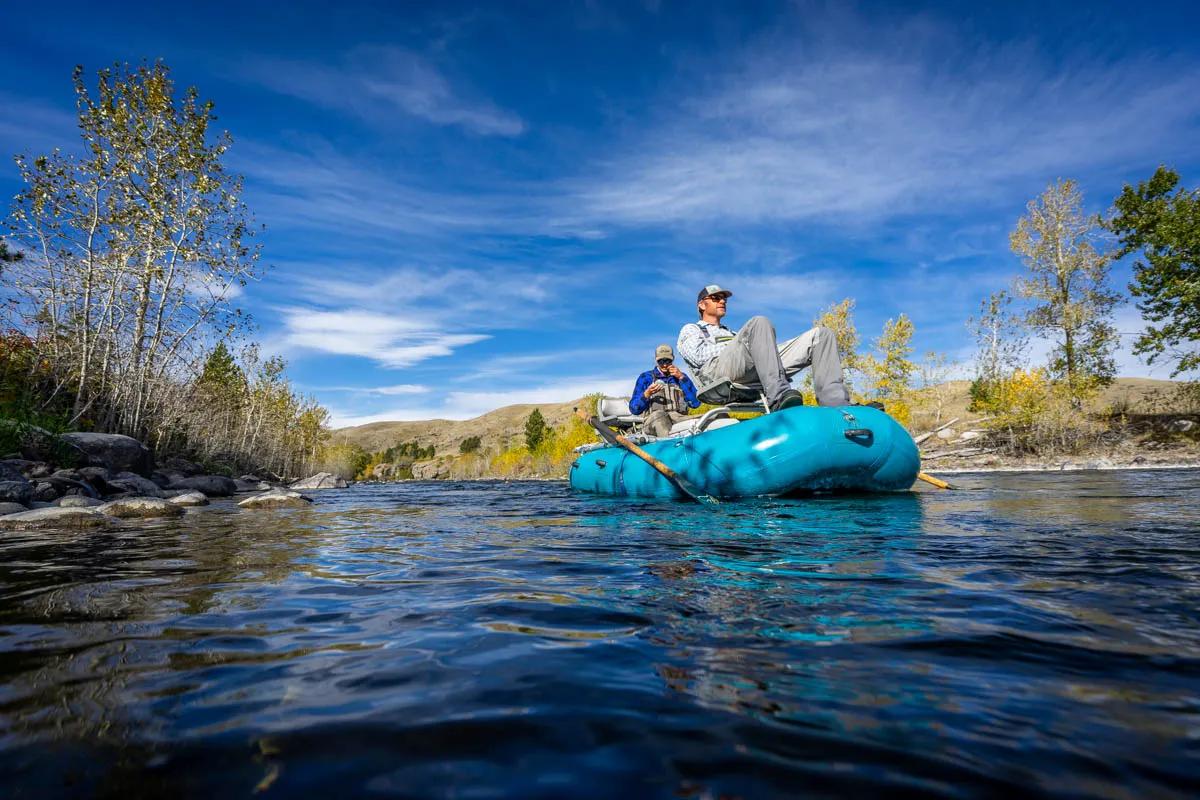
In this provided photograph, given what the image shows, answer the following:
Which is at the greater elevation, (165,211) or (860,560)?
(165,211)

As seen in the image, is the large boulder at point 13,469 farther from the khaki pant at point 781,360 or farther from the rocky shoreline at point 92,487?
the khaki pant at point 781,360

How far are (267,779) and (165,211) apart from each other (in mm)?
18303

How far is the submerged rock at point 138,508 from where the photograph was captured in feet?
20.5

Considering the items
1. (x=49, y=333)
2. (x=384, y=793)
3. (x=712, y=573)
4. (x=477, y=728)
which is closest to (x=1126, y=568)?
(x=712, y=573)

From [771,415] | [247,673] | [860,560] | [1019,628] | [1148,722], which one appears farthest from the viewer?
[771,415]

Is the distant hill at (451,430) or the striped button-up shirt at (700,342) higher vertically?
the distant hill at (451,430)

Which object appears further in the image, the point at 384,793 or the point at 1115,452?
the point at 1115,452

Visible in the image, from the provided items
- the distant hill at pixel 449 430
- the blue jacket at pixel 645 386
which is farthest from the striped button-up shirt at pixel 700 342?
the distant hill at pixel 449 430

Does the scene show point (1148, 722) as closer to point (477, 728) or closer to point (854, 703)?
point (854, 703)

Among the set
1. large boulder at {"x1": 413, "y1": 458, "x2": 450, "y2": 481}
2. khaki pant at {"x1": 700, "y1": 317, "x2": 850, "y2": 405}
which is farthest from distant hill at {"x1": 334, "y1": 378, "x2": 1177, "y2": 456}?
khaki pant at {"x1": 700, "y1": 317, "x2": 850, "y2": 405}

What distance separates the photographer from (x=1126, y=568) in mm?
2223

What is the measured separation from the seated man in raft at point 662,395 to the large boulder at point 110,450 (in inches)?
428

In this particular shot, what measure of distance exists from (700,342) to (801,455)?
221cm

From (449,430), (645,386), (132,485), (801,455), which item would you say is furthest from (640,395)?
(449,430)
